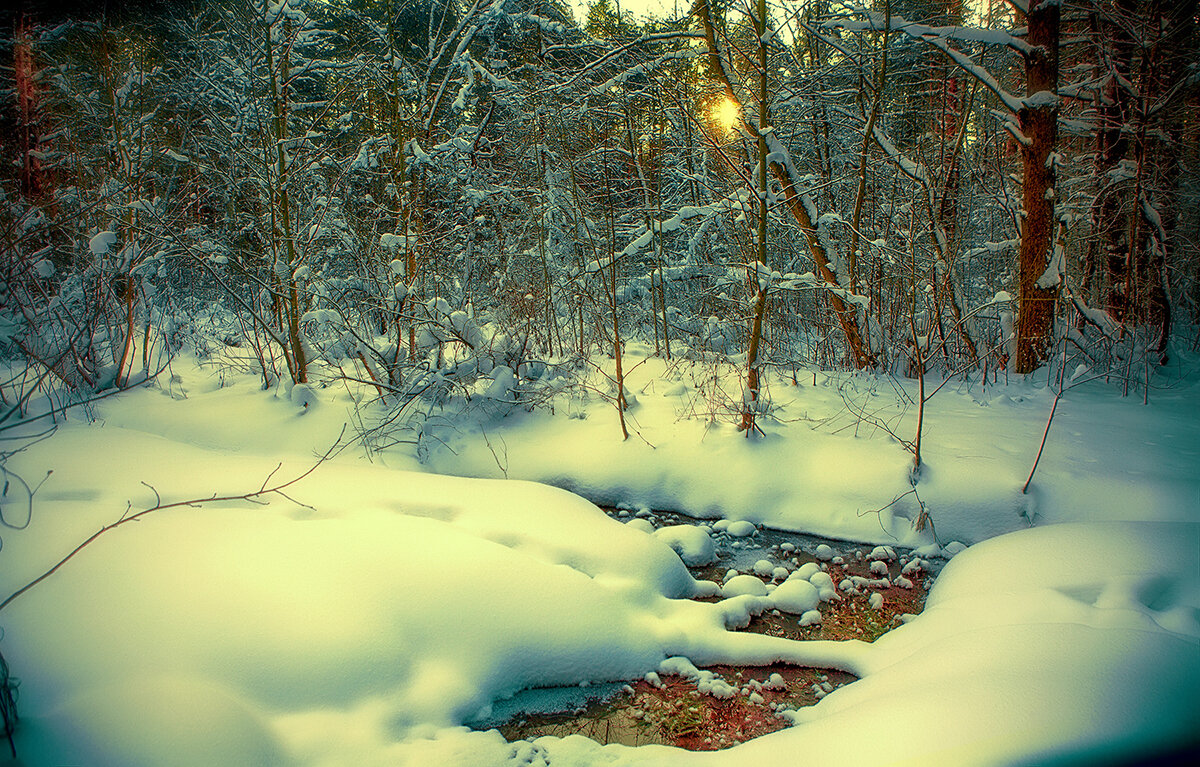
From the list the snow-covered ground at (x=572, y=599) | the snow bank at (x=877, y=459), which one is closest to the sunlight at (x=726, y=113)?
the snow bank at (x=877, y=459)

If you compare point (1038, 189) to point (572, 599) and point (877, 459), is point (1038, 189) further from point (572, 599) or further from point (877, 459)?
point (572, 599)

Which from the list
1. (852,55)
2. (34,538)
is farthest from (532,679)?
(852,55)

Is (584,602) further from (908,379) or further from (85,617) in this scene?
(908,379)

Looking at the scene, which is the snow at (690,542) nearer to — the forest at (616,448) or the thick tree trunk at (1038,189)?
the forest at (616,448)

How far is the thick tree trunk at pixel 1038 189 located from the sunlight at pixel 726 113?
2794 millimetres

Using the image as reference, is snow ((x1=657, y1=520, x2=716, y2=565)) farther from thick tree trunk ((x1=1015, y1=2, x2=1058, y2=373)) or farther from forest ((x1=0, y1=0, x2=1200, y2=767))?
thick tree trunk ((x1=1015, y1=2, x2=1058, y2=373))

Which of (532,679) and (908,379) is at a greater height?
(908,379)

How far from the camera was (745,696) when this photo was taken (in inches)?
94.8

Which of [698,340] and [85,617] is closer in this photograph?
[85,617]

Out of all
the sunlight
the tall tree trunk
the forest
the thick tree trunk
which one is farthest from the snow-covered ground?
the sunlight

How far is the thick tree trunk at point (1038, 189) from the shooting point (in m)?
5.36

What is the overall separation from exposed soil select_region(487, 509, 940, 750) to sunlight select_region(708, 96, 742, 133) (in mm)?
3704

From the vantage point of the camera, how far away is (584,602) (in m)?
2.70

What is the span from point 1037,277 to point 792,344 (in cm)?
298
